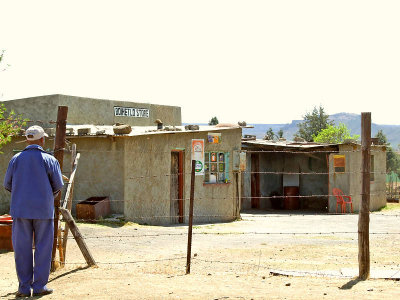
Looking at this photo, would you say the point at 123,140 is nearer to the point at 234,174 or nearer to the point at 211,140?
the point at 211,140

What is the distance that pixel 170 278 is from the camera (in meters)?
8.10

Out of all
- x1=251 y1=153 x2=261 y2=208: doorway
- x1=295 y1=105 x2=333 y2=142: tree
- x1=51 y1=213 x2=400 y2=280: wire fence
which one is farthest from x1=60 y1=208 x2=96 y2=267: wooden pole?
x1=295 y1=105 x2=333 y2=142: tree

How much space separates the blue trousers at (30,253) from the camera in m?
6.87

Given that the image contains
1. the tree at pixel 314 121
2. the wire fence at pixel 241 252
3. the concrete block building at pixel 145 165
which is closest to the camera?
the wire fence at pixel 241 252

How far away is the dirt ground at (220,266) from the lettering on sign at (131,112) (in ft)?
25.8

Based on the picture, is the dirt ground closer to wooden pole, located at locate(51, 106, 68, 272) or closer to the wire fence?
the wire fence

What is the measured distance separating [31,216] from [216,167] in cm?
1296

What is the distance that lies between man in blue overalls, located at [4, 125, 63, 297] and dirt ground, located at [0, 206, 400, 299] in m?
0.27

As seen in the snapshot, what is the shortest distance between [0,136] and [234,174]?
8550 mm

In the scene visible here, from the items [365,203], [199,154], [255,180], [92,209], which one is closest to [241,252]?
[365,203]

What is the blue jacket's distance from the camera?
22.6 ft

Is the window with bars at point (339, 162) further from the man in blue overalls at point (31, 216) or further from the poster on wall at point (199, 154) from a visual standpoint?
the man in blue overalls at point (31, 216)

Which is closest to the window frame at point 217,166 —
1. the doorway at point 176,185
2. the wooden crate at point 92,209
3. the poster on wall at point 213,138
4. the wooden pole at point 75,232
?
the poster on wall at point 213,138

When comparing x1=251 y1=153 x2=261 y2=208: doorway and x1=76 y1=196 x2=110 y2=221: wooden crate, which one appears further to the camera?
x1=251 y1=153 x2=261 y2=208: doorway
